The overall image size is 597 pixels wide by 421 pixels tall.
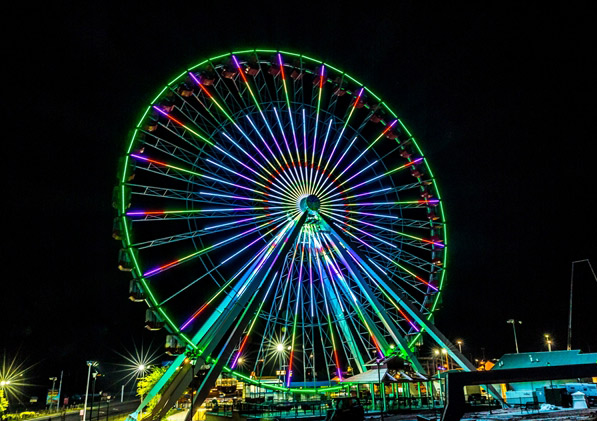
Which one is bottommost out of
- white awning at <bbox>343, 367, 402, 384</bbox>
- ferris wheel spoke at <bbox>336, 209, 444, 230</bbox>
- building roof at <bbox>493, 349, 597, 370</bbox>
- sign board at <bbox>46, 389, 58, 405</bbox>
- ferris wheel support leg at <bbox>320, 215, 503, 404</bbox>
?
sign board at <bbox>46, 389, 58, 405</bbox>

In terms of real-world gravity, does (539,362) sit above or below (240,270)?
below

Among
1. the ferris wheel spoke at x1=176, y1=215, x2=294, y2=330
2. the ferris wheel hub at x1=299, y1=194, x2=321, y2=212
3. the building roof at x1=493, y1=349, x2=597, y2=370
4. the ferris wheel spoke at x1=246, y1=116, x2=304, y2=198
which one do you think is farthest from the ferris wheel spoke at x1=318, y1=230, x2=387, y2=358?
the building roof at x1=493, y1=349, x2=597, y2=370

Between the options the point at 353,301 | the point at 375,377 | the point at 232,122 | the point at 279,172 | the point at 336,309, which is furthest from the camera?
the point at 336,309

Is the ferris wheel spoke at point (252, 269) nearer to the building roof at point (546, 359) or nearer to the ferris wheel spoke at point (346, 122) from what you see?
the ferris wheel spoke at point (346, 122)

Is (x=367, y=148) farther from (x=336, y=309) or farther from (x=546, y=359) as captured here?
(x=546, y=359)

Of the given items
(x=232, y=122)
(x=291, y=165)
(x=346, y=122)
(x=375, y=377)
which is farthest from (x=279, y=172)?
(x=375, y=377)

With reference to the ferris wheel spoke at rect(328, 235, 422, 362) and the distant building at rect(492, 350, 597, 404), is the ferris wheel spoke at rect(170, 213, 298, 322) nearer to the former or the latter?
the ferris wheel spoke at rect(328, 235, 422, 362)

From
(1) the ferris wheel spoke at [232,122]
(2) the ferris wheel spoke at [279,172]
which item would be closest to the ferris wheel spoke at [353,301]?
(2) the ferris wheel spoke at [279,172]

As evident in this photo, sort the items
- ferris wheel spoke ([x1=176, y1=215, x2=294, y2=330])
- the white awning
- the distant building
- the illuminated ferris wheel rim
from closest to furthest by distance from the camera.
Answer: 1. the illuminated ferris wheel rim
2. ferris wheel spoke ([x1=176, y1=215, x2=294, y2=330])
3. the white awning
4. the distant building

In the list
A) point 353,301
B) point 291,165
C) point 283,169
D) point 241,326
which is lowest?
point 241,326

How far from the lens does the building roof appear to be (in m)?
37.3

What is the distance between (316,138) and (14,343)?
173 feet

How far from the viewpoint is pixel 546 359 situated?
131ft

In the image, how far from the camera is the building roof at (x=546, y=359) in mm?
37281
